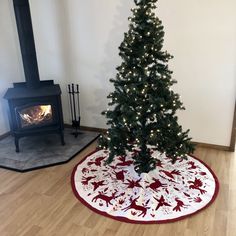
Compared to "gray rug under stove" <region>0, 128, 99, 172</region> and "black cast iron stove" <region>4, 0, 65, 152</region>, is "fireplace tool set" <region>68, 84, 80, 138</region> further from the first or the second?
"black cast iron stove" <region>4, 0, 65, 152</region>

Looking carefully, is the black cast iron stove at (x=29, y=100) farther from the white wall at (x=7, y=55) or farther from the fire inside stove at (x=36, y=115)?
the white wall at (x=7, y=55)

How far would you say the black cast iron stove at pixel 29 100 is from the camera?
3041mm

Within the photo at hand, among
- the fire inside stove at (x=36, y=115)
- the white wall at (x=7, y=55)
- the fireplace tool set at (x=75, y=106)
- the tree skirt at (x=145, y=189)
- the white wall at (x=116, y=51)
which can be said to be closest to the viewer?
the tree skirt at (x=145, y=189)

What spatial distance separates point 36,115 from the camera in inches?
129

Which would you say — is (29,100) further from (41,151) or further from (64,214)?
(64,214)

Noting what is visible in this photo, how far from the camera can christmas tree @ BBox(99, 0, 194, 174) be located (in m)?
2.20

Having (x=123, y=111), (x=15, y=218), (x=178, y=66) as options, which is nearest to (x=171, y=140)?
(x=123, y=111)

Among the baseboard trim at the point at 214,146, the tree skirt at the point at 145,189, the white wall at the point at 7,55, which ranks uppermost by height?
the white wall at the point at 7,55

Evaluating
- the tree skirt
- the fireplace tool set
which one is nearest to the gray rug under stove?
the fireplace tool set

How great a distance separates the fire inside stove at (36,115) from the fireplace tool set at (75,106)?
55 centimetres

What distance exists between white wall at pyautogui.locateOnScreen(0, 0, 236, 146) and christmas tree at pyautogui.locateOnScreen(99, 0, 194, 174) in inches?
33.1

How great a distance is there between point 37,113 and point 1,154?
0.70 m

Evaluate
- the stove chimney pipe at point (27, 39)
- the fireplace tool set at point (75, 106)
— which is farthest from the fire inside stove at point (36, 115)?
the fireplace tool set at point (75, 106)

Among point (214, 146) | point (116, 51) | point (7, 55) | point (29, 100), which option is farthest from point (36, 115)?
point (214, 146)
